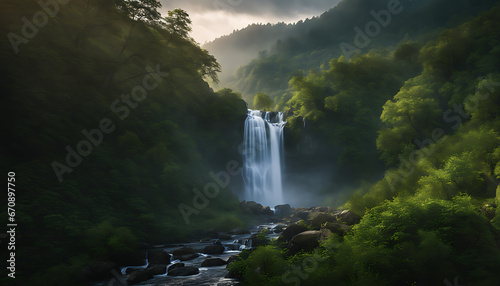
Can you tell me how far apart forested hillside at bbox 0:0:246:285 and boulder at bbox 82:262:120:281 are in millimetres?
783

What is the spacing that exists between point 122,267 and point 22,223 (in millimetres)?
5439

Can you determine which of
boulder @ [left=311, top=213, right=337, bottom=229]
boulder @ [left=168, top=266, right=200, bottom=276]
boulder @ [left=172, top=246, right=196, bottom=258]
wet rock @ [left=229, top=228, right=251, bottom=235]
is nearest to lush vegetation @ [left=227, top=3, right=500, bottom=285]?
boulder @ [left=311, top=213, right=337, bottom=229]

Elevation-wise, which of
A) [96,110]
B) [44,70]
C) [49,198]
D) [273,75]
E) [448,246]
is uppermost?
[273,75]

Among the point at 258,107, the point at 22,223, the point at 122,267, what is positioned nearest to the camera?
the point at 22,223

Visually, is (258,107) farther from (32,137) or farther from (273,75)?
(32,137)

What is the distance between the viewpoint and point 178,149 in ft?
96.6

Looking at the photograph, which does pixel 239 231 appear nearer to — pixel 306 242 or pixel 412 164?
pixel 306 242

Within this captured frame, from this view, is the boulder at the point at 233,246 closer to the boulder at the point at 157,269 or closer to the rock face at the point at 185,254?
the rock face at the point at 185,254

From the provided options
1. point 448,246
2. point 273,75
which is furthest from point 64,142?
point 273,75

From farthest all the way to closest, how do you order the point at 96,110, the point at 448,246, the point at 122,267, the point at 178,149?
the point at 178,149, the point at 96,110, the point at 122,267, the point at 448,246

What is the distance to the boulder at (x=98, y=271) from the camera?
12711 millimetres

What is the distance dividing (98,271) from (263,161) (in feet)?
115

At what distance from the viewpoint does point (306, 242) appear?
1401cm

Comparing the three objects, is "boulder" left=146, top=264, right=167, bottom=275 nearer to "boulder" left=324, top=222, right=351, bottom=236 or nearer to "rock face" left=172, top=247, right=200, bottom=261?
"rock face" left=172, top=247, right=200, bottom=261
